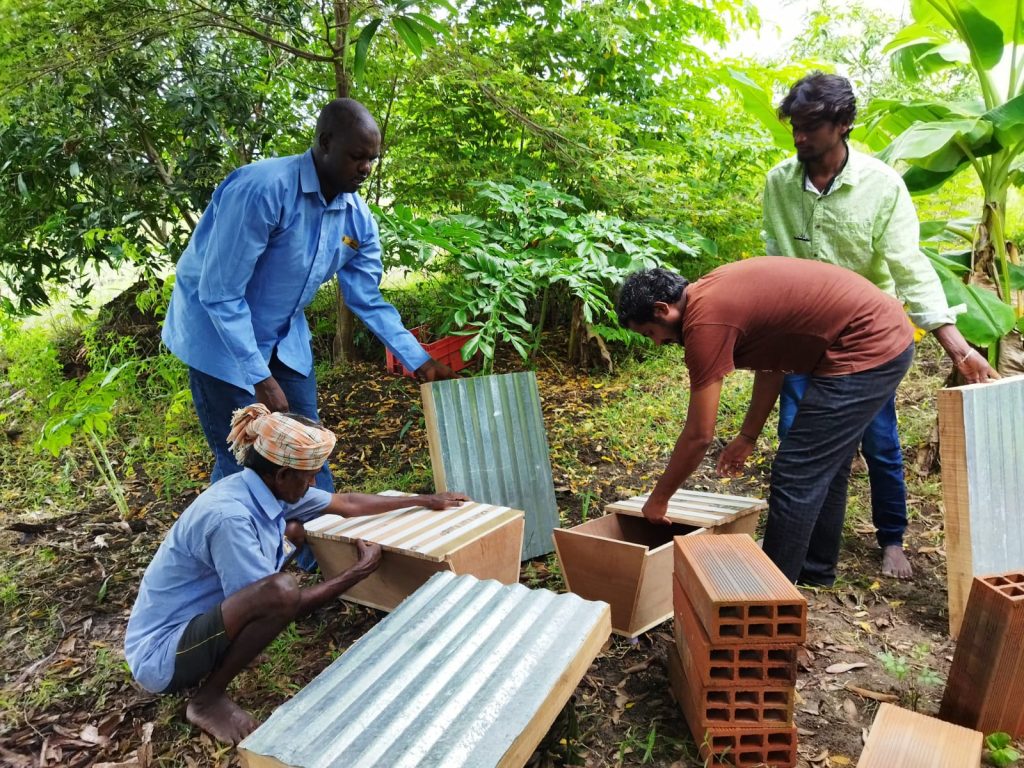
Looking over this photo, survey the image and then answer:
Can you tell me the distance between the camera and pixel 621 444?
444 cm

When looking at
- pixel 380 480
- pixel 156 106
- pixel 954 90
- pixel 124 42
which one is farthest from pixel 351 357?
pixel 954 90

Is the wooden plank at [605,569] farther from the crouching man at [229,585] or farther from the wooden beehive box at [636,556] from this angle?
the crouching man at [229,585]

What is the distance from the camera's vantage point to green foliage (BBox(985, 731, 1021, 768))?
1.92 m

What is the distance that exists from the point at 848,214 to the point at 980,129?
1.02 metres

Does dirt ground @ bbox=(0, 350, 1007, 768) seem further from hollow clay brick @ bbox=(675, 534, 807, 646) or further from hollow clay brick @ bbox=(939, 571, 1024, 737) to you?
hollow clay brick @ bbox=(675, 534, 807, 646)

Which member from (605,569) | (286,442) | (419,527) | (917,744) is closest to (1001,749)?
(917,744)

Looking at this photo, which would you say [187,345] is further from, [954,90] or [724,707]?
[954,90]

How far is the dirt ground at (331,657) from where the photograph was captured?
2.18 meters

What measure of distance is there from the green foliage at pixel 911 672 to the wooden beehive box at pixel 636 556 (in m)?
0.69

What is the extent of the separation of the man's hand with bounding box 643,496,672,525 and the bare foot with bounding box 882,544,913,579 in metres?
1.17

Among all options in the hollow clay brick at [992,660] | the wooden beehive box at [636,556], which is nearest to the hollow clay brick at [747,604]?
the wooden beehive box at [636,556]

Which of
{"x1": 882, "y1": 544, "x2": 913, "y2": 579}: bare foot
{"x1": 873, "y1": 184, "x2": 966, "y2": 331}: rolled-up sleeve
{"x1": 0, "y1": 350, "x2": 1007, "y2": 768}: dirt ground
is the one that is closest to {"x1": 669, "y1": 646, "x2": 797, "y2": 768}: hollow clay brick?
{"x1": 0, "y1": 350, "x2": 1007, "y2": 768}: dirt ground

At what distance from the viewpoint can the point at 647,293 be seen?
2281mm

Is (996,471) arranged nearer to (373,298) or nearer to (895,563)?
(895,563)
